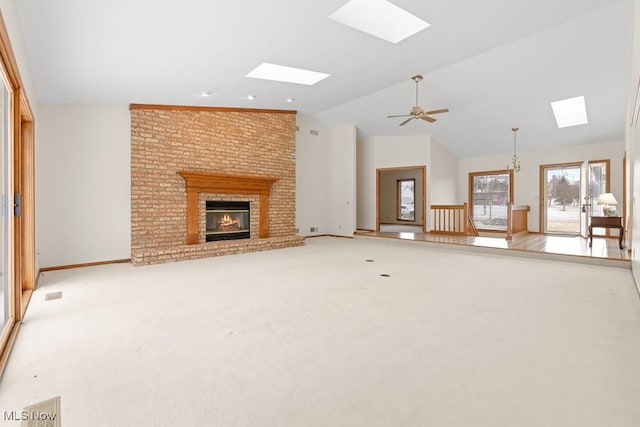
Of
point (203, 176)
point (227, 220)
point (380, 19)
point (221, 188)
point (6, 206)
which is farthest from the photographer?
point (227, 220)

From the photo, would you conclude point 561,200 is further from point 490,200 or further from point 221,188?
point 221,188

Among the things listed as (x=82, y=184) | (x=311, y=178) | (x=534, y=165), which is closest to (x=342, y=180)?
(x=311, y=178)

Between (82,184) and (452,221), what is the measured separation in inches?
321

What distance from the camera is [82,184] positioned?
535 centimetres

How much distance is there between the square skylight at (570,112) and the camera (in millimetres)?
6910

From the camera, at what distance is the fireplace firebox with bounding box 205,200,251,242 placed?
684 cm

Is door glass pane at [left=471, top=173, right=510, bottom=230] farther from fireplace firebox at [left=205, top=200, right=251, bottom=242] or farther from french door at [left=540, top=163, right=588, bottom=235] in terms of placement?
fireplace firebox at [left=205, top=200, right=251, bottom=242]

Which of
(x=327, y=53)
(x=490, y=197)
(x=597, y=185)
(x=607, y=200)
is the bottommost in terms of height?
(x=607, y=200)

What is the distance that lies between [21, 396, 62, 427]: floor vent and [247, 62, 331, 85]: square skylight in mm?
4395

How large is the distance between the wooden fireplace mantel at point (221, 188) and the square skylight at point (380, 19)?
13.3ft

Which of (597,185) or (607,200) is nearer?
(607,200)

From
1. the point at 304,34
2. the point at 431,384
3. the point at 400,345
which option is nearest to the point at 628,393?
the point at 431,384

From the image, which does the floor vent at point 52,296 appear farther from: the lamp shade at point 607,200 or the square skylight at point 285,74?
the lamp shade at point 607,200

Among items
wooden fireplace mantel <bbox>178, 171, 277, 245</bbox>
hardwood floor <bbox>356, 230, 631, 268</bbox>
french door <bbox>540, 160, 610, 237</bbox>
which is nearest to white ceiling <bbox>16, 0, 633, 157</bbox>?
wooden fireplace mantel <bbox>178, 171, 277, 245</bbox>
